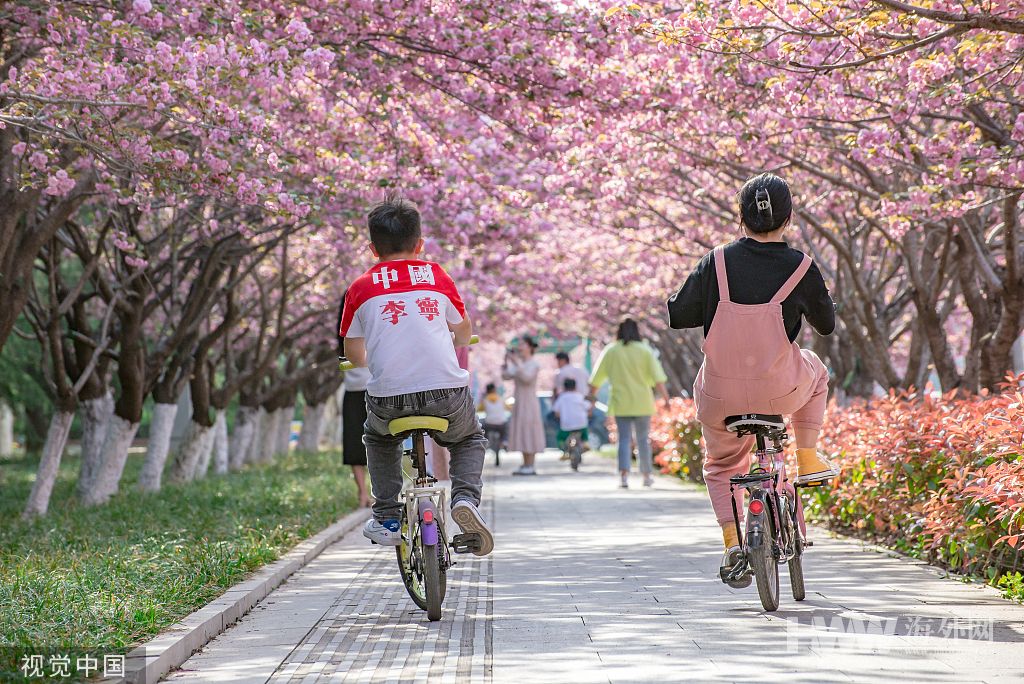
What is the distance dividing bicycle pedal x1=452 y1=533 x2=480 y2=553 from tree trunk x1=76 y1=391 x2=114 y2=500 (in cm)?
1009

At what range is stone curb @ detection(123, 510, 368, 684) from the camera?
520 cm

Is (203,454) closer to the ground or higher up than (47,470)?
higher up

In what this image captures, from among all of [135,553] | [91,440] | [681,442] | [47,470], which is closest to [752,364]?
[135,553]

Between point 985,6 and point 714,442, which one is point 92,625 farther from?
point 985,6

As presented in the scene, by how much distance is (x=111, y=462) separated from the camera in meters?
15.5

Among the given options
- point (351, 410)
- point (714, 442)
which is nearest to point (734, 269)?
point (714, 442)

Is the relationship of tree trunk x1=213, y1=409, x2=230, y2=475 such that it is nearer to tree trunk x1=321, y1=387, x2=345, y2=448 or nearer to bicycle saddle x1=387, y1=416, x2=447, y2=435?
bicycle saddle x1=387, y1=416, x2=447, y2=435

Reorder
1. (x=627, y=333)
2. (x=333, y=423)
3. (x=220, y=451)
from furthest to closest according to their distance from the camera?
(x=333, y=423) → (x=220, y=451) → (x=627, y=333)

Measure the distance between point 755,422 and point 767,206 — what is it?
0.98 meters

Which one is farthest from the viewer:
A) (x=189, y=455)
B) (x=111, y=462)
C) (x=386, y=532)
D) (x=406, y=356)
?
(x=189, y=455)

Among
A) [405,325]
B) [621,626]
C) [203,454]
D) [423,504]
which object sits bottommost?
[621,626]

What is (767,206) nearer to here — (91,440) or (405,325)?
(405,325)

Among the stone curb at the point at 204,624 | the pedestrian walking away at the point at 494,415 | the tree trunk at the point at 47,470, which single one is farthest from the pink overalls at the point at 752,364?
the pedestrian walking away at the point at 494,415

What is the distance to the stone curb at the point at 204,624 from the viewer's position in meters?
5.20
